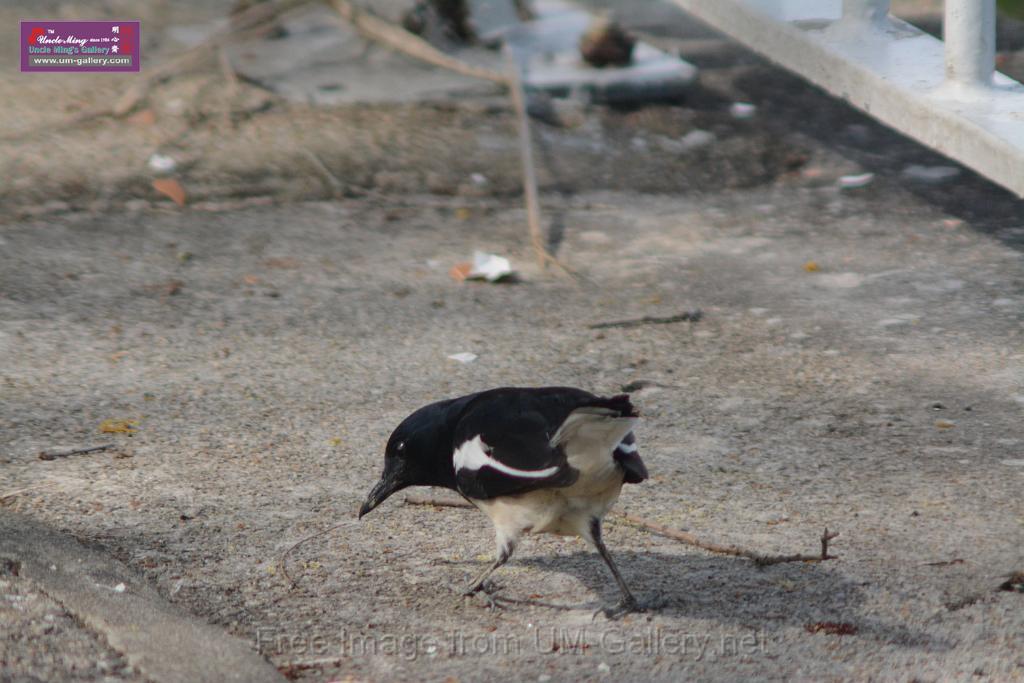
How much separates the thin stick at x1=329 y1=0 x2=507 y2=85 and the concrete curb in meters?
4.23

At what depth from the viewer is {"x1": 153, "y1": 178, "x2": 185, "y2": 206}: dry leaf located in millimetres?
6117

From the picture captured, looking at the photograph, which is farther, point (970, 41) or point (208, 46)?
point (208, 46)

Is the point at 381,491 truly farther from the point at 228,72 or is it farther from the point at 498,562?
the point at 228,72

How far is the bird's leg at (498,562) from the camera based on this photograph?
325 centimetres

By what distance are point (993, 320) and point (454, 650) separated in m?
2.74

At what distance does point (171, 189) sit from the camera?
20.2 ft

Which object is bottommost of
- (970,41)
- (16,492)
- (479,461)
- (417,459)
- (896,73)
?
(16,492)

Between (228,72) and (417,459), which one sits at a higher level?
(417,459)

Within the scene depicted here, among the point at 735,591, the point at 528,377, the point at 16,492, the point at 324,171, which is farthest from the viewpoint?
the point at 324,171

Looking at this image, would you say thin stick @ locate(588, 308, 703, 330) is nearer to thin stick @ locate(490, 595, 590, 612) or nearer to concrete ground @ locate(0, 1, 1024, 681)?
concrete ground @ locate(0, 1, 1024, 681)

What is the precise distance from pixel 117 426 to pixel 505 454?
5.08 feet

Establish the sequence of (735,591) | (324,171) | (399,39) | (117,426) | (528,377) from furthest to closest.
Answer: (399,39), (324,171), (528,377), (117,426), (735,591)

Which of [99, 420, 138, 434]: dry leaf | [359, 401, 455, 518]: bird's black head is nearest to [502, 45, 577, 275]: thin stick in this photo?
[99, 420, 138, 434]: dry leaf

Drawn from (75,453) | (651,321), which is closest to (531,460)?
(75,453)
